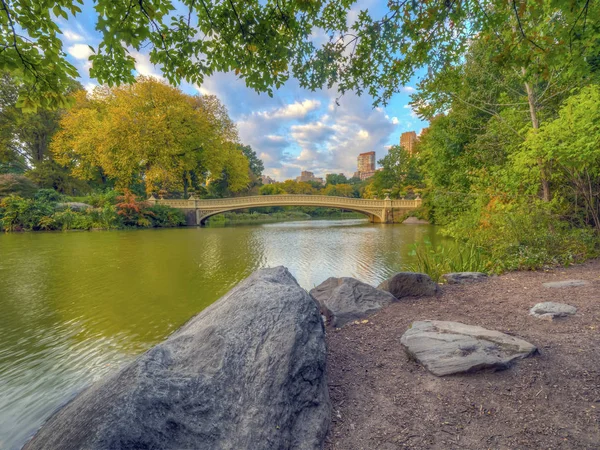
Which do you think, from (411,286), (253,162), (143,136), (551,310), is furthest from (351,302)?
(253,162)

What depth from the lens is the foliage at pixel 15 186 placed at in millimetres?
16625

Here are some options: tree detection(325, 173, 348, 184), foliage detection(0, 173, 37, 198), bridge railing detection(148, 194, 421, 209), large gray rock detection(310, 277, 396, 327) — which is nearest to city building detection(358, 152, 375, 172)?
tree detection(325, 173, 348, 184)

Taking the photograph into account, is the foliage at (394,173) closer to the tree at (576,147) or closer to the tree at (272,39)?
the tree at (576,147)

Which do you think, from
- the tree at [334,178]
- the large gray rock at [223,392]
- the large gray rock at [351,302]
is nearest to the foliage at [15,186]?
the large gray rock at [351,302]

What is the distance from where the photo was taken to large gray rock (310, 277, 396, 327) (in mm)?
2958

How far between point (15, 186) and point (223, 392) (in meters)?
22.9

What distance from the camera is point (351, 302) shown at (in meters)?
3.16

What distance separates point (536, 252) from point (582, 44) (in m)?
3.23

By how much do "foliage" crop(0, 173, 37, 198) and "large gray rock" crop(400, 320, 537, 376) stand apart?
895 inches

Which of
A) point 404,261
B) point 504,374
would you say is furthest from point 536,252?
point 504,374

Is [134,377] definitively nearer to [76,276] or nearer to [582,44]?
[582,44]

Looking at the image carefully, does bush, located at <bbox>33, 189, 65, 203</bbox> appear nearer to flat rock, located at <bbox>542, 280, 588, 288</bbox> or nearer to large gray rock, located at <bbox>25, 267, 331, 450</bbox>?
large gray rock, located at <bbox>25, 267, 331, 450</bbox>

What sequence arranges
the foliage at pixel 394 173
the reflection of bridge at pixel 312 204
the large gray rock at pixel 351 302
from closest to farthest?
1. the large gray rock at pixel 351 302
2. the reflection of bridge at pixel 312 204
3. the foliage at pixel 394 173

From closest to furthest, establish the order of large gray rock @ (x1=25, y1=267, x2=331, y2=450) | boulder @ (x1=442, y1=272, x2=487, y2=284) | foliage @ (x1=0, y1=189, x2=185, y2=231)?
large gray rock @ (x1=25, y1=267, x2=331, y2=450), boulder @ (x1=442, y1=272, x2=487, y2=284), foliage @ (x1=0, y1=189, x2=185, y2=231)
